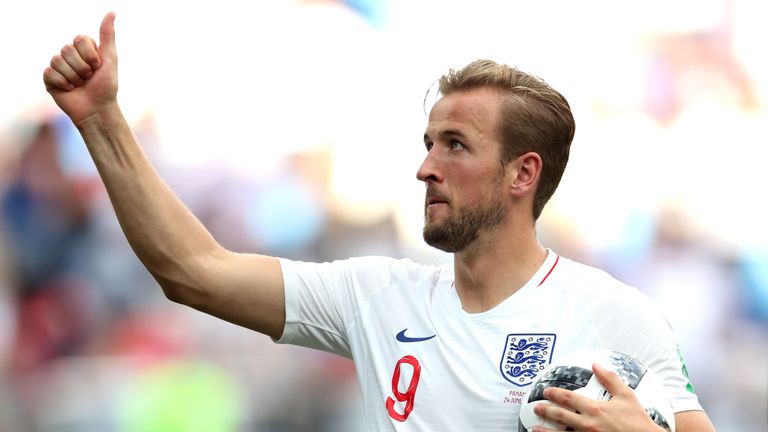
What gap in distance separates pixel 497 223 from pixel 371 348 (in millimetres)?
616

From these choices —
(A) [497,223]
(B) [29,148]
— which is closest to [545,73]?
(B) [29,148]

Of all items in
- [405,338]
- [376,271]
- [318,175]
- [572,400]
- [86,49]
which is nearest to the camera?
[572,400]

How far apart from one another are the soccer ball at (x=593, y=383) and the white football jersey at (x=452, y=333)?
16 cm

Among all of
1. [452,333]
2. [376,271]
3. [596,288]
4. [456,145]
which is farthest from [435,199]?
[596,288]

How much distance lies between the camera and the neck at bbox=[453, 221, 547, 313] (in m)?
3.83

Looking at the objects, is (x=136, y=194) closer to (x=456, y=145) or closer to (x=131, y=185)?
(x=131, y=185)

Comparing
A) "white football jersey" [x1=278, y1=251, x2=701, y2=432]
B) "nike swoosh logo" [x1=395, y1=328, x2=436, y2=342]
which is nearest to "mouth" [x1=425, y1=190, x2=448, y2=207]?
"white football jersey" [x1=278, y1=251, x2=701, y2=432]

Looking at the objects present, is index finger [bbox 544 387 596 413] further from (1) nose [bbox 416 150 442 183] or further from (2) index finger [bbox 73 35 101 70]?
(2) index finger [bbox 73 35 101 70]

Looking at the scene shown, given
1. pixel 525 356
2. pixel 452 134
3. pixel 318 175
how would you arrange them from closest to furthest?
pixel 525 356, pixel 452 134, pixel 318 175

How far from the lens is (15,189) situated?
844cm

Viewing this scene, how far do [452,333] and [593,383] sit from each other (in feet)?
2.16

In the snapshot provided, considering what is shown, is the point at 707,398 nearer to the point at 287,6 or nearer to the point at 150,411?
the point at 150,411

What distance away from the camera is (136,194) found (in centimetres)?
351

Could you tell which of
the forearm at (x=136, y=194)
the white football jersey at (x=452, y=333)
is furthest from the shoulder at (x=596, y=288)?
the forearm at (x=136, y=194)
